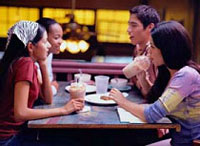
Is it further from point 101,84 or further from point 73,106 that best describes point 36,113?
point 101,84

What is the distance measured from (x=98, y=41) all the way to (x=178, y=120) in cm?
823

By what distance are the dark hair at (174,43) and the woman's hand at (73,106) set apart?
552mm

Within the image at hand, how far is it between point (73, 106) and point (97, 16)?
26.3 feet

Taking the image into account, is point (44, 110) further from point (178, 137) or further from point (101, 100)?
point (178, 137)

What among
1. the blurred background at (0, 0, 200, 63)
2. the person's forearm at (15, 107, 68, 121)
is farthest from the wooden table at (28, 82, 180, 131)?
the blurred background at (0, 0, 200, 63)

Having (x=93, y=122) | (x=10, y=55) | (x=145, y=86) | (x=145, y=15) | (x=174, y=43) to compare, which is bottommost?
(x=93, y=122)

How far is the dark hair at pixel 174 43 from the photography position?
1917 mm

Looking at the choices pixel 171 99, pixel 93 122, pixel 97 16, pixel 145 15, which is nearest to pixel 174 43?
pixel 171 99

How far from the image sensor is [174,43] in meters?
1.91

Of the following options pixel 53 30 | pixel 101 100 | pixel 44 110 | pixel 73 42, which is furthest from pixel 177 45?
pixel 73 42

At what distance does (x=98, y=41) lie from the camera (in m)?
10.1

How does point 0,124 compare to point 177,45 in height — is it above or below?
below

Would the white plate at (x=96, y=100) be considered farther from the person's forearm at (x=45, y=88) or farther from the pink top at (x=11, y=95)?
the pink top at (x=11, y=95)

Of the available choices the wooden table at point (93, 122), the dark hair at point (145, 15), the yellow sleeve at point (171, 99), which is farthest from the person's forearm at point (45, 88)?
the dark hair at point (145, 15)
